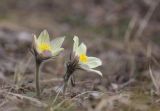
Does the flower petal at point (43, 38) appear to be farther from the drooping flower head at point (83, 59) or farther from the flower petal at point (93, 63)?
the flower petal at point (93, 63)

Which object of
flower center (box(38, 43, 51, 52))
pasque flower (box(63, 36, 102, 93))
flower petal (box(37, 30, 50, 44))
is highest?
flower petal (box(37, 30, 50, 44))

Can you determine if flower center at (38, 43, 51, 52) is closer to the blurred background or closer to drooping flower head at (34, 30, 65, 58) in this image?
drooping flower head at (34, 30, 65, 58)

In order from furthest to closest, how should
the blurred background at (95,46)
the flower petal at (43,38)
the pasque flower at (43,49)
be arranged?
the blurred background at (95,46), the flower petal at (43,38), the pasque flower at (43,49)

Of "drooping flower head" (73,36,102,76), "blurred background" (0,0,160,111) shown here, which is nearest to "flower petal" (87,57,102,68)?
"drooping flower head" (73,36,102,76)

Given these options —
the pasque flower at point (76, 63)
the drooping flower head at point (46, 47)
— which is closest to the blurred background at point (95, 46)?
the pasque flower at point (76, 63)

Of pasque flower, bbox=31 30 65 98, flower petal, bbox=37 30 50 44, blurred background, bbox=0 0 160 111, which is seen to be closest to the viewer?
pasque flower, bbox=31 30 65 98

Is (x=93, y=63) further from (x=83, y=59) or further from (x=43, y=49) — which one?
(x=43, y=49)

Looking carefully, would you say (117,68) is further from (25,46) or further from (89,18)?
(89,18)

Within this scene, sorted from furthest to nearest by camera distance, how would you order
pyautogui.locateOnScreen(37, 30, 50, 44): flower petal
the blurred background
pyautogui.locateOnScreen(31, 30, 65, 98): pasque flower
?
1. the blurred background
2. pyautogui.locateOnScreen(37, 30, 50, 44): flower petal
3. pyautogui.locateOnScreen(31, 30, 65, 98): pasque flower

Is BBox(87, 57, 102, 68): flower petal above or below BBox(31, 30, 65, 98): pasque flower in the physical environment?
below
